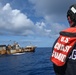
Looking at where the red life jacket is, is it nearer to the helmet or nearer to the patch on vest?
the patch on vest

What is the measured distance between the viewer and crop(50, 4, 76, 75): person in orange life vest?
3559 millimetres

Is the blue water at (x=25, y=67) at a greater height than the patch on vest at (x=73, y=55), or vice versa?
the patch on vest at (x=73, y=55)

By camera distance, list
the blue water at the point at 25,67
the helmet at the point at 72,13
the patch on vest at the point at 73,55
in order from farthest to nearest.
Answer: the blue water at the point at 25,67
the helmet at the point at 72,13
the patch on vest at the point at 73,55

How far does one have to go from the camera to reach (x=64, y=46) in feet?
12.1

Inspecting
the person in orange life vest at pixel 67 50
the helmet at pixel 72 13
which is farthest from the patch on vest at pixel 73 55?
the helmet at pixel 72 13

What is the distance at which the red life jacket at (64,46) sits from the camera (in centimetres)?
358

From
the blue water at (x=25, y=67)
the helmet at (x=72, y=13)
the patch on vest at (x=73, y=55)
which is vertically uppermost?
the helmet at (x=72, y=13)

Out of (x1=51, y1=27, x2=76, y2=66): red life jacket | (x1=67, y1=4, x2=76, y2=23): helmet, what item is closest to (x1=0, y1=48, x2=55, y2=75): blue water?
(x1=51, y1=27, x2=76, y2=66): red life jacket

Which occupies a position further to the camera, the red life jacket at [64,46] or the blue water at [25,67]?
the blue water at [25,67]

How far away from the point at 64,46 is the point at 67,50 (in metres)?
0.10

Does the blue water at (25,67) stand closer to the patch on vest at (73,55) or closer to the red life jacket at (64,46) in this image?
the red life jacket at (64,46)

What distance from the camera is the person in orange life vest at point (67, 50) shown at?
356 cm

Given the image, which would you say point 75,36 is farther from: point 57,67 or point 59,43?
point 57,67

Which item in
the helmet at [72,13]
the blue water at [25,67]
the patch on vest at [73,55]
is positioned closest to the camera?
the patch on vest at [73,55]
